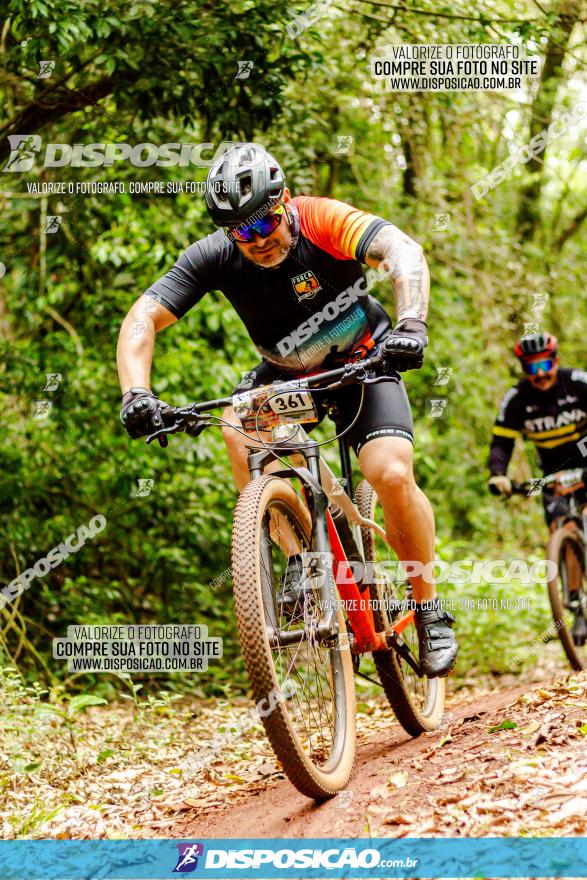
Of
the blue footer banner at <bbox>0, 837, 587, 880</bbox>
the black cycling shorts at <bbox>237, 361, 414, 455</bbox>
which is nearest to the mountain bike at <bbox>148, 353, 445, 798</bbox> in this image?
the black cycling shorts at <bbox>237, 361, 414, 455</bbox>

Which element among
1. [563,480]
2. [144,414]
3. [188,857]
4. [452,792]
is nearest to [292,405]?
[144,414]

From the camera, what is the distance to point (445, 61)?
6.60 meters

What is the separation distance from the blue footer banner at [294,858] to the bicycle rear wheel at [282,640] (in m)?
0.26

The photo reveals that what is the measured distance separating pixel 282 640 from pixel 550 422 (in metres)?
4.06

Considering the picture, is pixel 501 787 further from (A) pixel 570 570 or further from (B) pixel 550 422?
(B) pixel 550 422

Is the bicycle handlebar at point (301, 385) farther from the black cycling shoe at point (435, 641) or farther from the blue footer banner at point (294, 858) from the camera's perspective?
the blue footer banner at point (294, 858)

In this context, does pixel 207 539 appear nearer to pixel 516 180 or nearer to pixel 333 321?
pixel 333 321

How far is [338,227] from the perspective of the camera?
11.6ft

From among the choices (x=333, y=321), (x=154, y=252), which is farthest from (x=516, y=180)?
(x=333, y=321)

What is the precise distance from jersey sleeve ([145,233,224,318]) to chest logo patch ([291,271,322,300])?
1.11 feet

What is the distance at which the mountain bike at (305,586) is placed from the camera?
2.82 meters

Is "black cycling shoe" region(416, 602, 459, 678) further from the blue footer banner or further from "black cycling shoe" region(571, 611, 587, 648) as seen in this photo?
"black cycling shoe" region(571, 611, 587, 648)

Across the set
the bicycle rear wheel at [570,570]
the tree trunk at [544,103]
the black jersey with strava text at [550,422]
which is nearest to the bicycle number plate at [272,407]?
the bicycle rear wheel at [570,570]

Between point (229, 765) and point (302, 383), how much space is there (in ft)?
7.35
